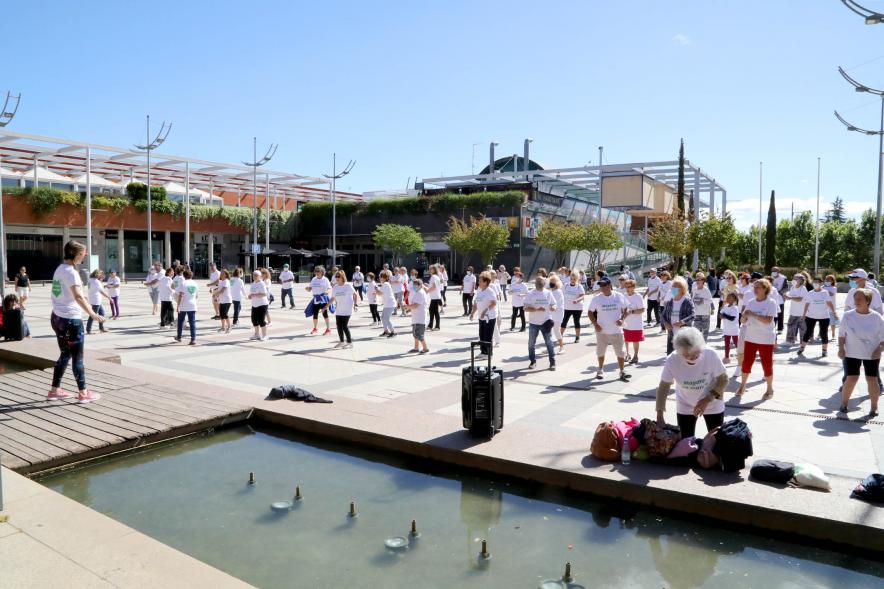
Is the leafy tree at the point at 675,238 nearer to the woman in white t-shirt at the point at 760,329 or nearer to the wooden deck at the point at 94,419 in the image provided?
the woman in white t-shirt at the point at 760,329

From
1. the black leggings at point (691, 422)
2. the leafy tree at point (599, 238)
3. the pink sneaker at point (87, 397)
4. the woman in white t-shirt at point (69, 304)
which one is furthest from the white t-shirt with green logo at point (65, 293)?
the leafy tree at point (599, 238)

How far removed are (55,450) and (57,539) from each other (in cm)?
238

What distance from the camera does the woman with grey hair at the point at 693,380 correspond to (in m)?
5.17

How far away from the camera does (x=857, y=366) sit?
7.41 metres

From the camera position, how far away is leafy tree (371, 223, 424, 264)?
45.7 meters

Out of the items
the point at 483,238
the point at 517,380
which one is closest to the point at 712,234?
the point at 483,238

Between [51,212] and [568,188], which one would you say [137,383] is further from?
[568,188]

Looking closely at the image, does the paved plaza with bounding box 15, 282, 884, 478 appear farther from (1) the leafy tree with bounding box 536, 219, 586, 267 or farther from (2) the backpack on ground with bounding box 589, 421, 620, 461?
(1) the leafy tree with bounding box 536, 219, 586, 267

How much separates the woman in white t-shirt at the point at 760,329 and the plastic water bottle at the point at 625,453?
3.79 m

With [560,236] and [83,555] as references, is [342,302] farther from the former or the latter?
[560,236]

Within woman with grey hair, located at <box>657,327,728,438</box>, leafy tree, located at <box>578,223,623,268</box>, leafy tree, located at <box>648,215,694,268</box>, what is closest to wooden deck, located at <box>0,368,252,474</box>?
woman with grey hair, located at <box>657,327,728,438</box>

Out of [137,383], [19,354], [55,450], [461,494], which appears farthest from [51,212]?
[461,494]

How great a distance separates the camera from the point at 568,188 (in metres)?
55.3

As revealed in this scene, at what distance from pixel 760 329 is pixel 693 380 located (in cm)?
368
